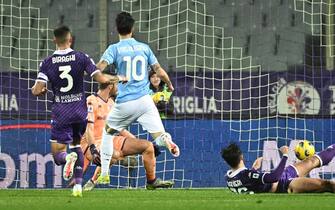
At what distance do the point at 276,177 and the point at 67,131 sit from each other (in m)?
2.34

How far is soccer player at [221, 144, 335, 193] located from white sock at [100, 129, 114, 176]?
1.93 meters

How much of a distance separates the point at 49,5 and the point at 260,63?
177 inches

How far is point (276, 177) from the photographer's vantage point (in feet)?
35.0

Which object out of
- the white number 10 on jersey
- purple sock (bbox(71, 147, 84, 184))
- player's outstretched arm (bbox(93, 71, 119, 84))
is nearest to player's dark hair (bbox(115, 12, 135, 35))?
A: the white number 10 on jersey

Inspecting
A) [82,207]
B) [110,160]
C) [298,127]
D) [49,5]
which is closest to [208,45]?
[49,5]

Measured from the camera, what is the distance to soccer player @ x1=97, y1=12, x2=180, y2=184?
12.0m

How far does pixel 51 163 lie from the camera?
50.5ft

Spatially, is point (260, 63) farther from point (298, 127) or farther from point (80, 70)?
point (80, 70)

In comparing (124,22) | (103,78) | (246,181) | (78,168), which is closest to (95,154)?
(124,22)

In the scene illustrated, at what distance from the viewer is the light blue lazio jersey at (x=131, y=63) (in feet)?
39.3

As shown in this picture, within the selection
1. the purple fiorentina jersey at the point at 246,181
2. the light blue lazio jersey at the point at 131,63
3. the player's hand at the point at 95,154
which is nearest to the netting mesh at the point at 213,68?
the player's hand at the point at 95,154

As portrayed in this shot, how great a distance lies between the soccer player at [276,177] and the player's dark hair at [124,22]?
189cm

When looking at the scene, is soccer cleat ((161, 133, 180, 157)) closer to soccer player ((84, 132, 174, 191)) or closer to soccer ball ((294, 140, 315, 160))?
soccer player ((84, 132, 174, 191))

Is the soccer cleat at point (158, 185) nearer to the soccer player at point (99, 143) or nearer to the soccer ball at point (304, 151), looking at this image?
the soccer player at point (99, 143)
